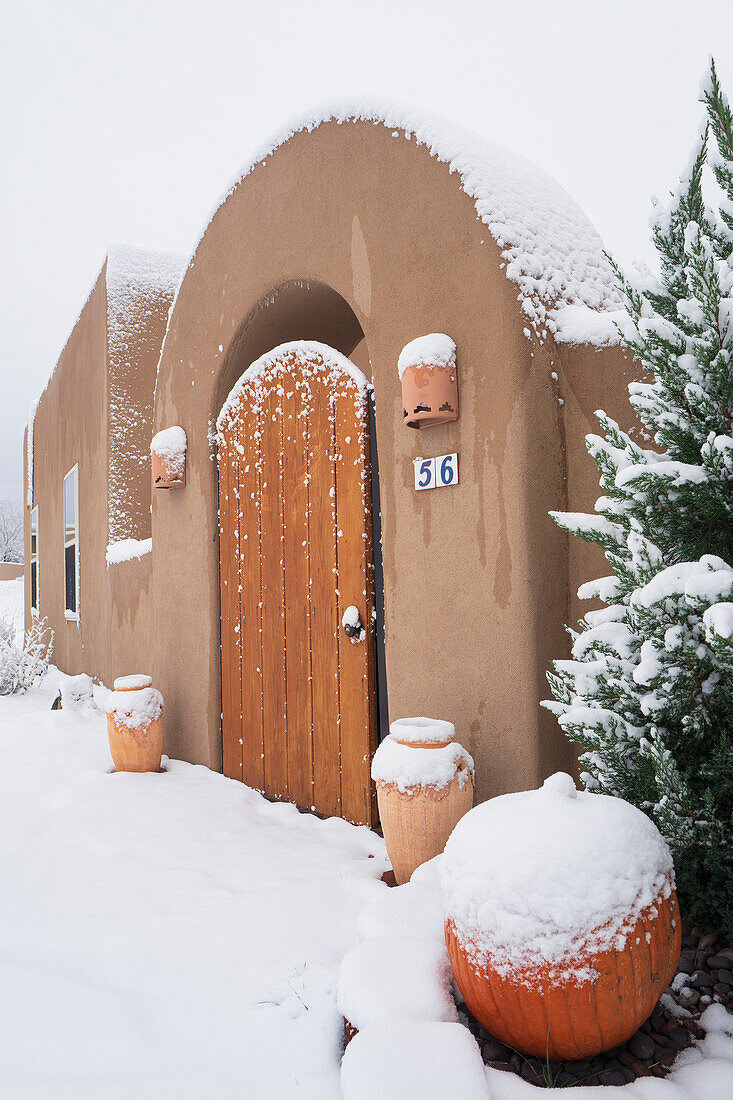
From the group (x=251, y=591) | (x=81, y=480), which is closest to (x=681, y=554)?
(x=251, y=591)

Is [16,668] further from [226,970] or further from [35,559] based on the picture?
[226,970]

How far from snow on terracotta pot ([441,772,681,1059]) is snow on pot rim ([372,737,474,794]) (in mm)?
742

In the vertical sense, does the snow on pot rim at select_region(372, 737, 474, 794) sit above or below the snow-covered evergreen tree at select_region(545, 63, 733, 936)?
below

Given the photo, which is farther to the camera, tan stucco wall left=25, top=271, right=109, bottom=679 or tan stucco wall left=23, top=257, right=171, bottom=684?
tan stucco wall left=25, top=271, right=109, bottom=679

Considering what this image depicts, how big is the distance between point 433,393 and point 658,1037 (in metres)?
1.96

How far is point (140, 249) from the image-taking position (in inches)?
262

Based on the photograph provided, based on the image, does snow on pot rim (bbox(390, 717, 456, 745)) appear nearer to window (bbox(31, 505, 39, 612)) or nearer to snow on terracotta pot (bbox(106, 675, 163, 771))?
snow on terracotta pot (bbox(106, 675, 163, 771))

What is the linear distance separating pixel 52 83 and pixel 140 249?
4016cm

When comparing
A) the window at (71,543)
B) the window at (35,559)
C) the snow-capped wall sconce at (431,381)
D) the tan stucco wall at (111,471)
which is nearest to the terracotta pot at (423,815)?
the snow-capped wall sconce at (431,381)

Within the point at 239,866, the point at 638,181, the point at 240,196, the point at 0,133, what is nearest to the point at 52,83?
the point at 0,133

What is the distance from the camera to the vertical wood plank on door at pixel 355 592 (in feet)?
9.86

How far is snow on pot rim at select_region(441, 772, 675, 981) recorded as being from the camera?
133 cm

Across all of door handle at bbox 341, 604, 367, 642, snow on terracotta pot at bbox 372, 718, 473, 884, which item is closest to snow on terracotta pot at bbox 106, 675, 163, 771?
door handle at bbox 341, 604, 367, 642

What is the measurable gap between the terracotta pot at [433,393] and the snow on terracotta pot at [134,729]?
7.73ft
